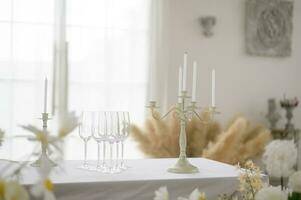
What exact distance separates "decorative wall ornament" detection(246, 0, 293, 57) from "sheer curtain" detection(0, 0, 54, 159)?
5.92 ft

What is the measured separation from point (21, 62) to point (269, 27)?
226 cm

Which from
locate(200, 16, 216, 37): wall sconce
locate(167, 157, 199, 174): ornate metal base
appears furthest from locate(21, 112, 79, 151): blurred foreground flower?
locate(200, 16, 216, 37): wall sconce

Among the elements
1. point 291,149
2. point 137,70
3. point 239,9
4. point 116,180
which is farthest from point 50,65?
point 291,149

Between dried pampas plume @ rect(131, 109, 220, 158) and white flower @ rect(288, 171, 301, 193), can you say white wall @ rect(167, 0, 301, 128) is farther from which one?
white flower @ rect(288, 171, 301, 193)

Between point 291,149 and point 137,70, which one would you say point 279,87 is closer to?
point 137,70

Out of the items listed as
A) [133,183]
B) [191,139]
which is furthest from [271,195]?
[191,139]

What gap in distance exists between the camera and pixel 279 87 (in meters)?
4.48

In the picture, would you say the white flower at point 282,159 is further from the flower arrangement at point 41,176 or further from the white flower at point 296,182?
the flower arrangement at point 41,176

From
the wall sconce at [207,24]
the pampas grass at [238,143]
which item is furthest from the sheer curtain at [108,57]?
the pampas grass at [238,143]

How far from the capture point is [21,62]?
3.61 m

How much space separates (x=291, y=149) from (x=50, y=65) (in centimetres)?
309

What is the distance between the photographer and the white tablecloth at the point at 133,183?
1.70m

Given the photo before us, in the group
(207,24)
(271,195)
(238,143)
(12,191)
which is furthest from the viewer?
(207,24)

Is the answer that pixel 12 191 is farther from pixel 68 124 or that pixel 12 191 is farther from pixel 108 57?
pixel 108 57
